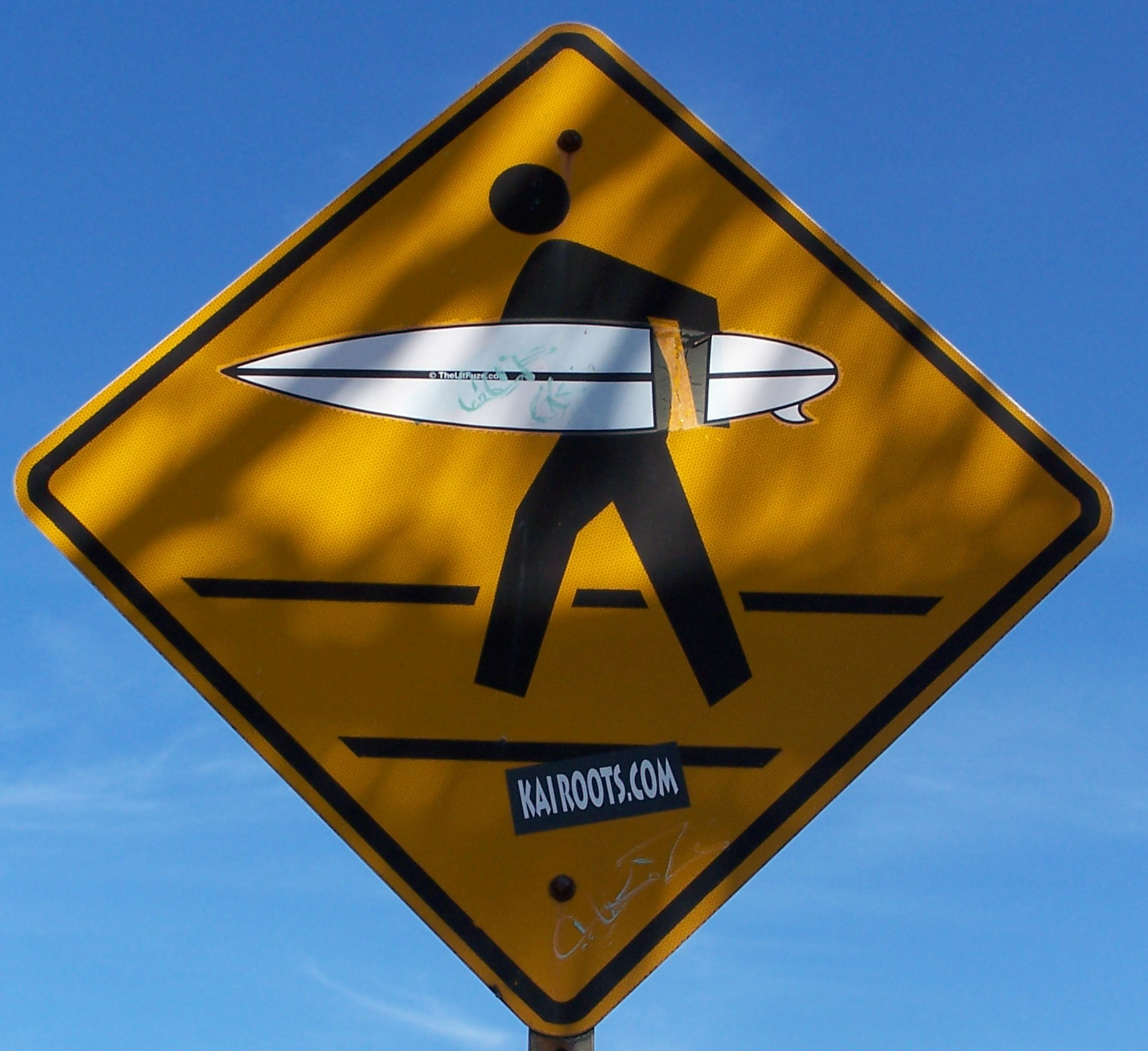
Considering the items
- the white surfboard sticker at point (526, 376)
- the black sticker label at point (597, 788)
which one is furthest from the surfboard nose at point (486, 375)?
the black sticker label at point (597, 788)

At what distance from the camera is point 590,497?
195 centimetres

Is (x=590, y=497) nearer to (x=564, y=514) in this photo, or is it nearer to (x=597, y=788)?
(x=564, y=514)

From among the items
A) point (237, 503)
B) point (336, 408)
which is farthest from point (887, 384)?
point (237, 503)

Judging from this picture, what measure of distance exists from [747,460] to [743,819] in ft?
1.51

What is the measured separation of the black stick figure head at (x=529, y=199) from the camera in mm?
2078

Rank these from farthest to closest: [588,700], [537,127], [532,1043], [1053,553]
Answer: [537,127] < [1053,553] < [588,700] < [532,1043]

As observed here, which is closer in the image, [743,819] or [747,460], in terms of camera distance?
[743,819]

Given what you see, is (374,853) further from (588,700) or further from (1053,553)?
(1053,553)

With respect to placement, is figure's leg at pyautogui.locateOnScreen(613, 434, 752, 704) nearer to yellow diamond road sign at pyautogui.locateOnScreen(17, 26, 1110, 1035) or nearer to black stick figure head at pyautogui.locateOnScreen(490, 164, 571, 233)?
yellow diamond road sign at pyautogui.locateOnScreen(17, 26, 1110, 1035)

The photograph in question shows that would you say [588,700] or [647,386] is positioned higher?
[647,386]

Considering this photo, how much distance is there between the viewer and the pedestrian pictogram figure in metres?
1.88

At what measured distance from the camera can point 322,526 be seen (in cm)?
194

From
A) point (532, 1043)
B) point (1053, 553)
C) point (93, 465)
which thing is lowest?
point (532, 1043)

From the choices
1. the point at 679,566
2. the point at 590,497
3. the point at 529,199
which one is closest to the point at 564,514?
the point at 590,497
